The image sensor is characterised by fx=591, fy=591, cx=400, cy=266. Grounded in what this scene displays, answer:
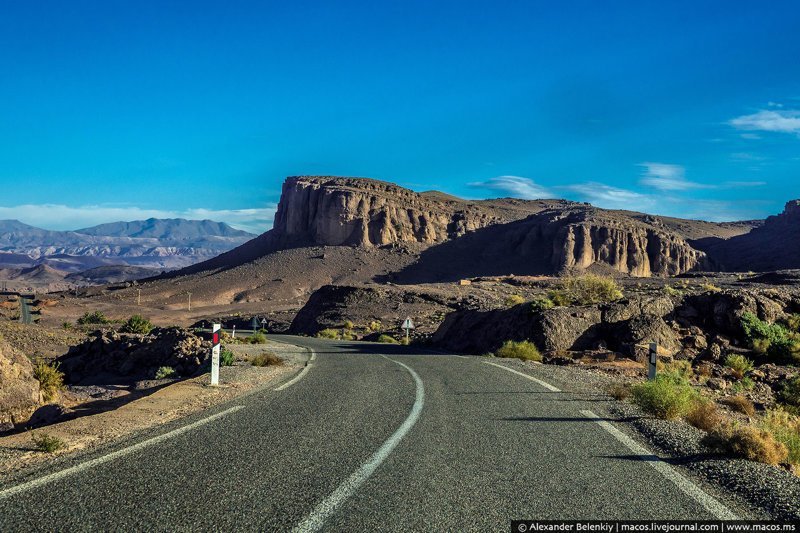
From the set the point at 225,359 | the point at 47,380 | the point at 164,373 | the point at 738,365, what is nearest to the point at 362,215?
the point at 225,359

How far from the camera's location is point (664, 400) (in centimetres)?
866

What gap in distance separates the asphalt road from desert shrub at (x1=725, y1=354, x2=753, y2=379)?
9.95m

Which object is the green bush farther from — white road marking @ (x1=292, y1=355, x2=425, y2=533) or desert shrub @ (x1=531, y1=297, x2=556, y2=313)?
white road marking @ (x1=292, y1=355, x2=425, y2=533)

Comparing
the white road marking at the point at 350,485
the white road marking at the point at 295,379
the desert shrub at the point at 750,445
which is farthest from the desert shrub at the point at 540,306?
the desert shrub at the point at 750,445

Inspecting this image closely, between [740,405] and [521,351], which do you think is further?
[521,351]

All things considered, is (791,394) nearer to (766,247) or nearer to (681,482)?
(681,482)

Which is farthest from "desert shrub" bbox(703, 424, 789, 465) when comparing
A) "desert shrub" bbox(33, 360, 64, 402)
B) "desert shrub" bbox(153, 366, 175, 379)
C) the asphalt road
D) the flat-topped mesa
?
the flat-topped mesa

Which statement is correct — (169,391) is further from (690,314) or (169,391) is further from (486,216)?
(486,216)

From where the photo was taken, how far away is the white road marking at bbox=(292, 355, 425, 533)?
4.18 metres

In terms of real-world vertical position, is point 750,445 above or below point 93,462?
above

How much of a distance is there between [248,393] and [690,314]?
17.2 metres

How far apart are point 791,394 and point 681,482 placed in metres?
10.3

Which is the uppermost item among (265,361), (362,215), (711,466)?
(362,215)

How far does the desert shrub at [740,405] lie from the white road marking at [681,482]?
549 cm
